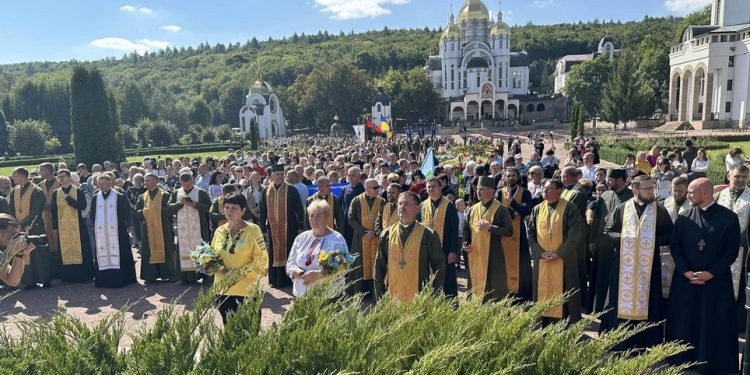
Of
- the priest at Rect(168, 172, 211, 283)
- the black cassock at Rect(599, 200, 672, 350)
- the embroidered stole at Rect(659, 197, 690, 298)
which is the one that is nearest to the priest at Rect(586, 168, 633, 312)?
the black cassock at Rect(599, 200, 672, 350)

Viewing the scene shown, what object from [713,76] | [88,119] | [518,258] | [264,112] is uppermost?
[713,76]

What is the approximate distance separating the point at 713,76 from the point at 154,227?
5724 cm

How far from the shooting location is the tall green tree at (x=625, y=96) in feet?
165

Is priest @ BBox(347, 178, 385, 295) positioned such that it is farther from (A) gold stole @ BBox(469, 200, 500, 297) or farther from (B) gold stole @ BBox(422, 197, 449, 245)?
(A) gold stole @ BBox(469, 200, 500, 297)

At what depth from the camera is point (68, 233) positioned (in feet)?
26.9

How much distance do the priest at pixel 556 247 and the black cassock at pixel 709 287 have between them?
969mm

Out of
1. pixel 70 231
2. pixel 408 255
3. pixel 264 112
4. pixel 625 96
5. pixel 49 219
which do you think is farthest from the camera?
pixel 264 112

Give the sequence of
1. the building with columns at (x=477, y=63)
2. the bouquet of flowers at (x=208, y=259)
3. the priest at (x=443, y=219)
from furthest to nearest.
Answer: the building with columns at (x=477, y=63)
the priest at (x=443, y=219)
the bouquet of flowers at (x=208, y=259)

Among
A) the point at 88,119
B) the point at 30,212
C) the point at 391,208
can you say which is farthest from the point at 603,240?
the point at 88,119

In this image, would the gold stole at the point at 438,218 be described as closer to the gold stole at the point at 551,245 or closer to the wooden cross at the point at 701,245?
the gold stole at the point at 551,245

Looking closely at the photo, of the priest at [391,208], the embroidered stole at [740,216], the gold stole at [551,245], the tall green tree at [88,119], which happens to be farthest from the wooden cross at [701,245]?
the tall green tree at [88,119]

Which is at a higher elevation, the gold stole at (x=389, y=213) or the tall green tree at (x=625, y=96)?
the tall green tree at (x=625, y=96)

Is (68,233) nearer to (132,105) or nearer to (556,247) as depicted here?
(556,247)

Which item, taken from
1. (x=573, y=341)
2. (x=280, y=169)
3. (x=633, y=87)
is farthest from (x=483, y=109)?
(x=573, y=341)
